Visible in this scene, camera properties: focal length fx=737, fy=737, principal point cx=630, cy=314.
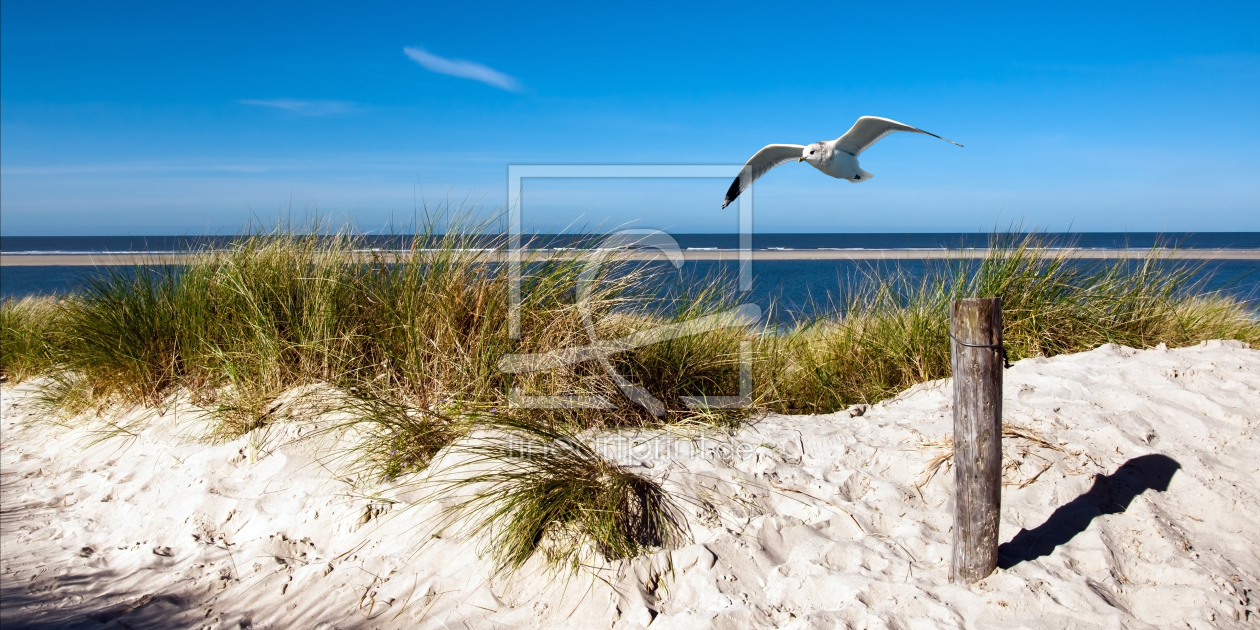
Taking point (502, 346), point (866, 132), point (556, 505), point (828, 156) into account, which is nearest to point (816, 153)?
point (828, 156)

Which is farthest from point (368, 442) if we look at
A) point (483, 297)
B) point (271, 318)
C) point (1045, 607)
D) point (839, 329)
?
point (839, 329)

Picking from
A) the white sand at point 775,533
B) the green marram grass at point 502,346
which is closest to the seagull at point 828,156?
the green marram grass at point 502,346

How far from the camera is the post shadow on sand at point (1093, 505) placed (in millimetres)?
3346

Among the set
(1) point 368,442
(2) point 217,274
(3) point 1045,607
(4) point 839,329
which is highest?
(2) point 217,274

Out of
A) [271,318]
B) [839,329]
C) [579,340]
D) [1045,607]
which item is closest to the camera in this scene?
[1045,607]

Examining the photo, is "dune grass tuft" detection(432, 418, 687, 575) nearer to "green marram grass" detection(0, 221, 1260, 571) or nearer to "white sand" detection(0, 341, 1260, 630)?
"green marram grass" detection(0, 221, 1260, 571)

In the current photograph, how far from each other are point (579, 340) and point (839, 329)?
2.62 metres

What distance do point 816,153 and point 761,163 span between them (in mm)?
388

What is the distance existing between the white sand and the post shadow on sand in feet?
0.04

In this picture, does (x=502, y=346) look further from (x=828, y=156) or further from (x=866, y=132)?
(x=866, y=132)

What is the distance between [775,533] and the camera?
3537mm

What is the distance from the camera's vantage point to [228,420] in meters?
4.71

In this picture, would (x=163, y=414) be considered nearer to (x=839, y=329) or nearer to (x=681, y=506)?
(x=681, y=506)

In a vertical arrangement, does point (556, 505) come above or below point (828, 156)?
below
